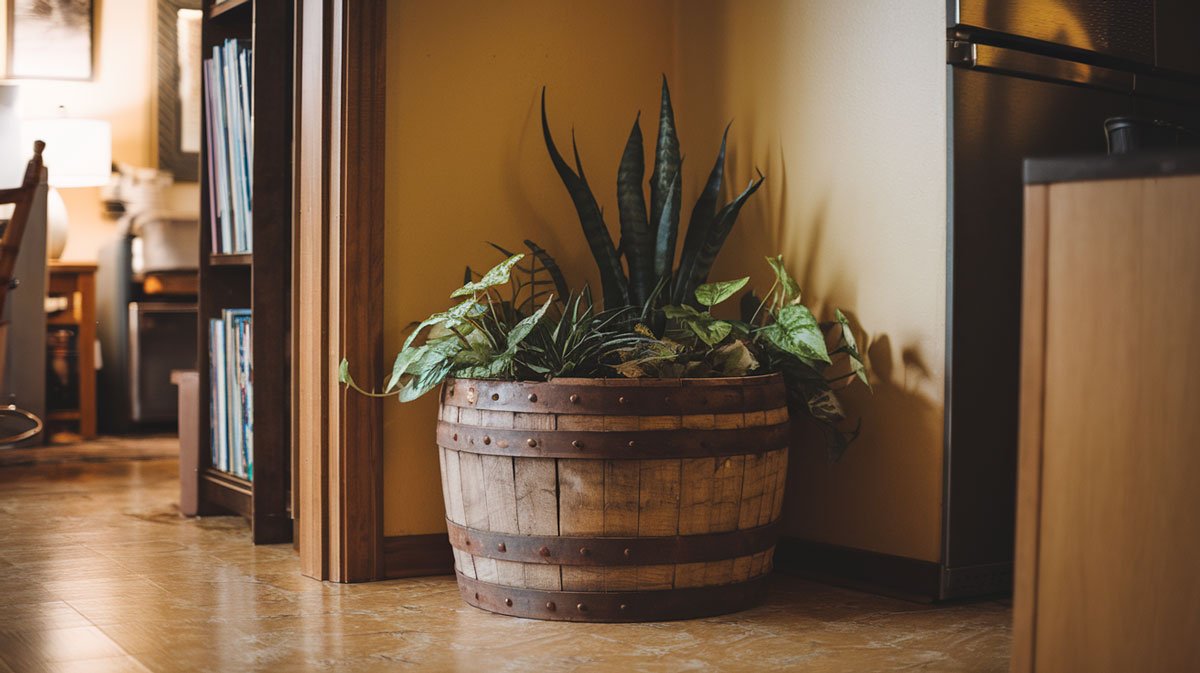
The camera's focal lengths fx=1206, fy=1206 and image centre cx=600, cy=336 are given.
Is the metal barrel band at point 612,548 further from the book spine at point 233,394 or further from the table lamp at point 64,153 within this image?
the table lamp at point 64,153

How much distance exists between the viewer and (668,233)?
231 centimetres

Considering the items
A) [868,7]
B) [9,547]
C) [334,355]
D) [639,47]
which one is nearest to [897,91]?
[868,7]

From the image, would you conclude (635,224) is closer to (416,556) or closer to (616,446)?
(616,446)

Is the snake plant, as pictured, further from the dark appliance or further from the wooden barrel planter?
the dark appliance

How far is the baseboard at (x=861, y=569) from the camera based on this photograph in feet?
7.07

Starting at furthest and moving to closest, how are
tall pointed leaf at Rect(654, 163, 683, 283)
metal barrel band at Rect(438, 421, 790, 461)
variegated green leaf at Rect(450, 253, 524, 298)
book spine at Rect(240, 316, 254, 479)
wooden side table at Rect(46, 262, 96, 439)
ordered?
wooden side table at Rect(46, 262, 96, 439) → book spine at Rect(240, 316, 254, 479) → tall pointed leaf at Rect(654, 163, 683, 283) → variegated green leaf at Rect(450, 253, 524, 298) → metal barrel band at Rect(438, 421, 790, 461)

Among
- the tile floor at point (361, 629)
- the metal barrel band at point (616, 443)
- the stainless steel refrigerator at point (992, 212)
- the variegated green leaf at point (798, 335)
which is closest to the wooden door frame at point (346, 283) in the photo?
the tile floor at point (361, 629)

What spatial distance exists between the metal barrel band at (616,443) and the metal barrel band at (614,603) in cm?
23

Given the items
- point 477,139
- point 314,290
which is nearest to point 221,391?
point 314,290

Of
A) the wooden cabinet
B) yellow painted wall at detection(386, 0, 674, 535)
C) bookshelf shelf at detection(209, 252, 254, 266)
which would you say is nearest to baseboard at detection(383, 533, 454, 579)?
yellow painted wall at detection(386, 0, 674, 535)

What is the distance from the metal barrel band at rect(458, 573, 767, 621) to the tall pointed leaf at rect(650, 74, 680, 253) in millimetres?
714

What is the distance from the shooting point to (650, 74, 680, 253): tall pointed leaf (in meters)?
2.35

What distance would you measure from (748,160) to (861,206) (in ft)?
1.15

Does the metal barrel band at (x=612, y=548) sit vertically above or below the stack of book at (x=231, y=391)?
below
